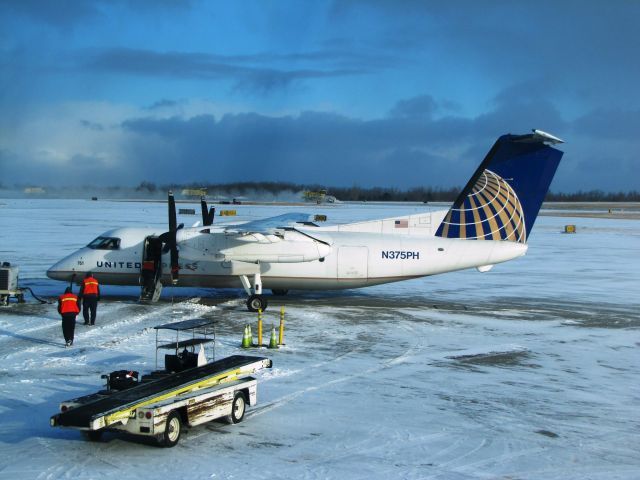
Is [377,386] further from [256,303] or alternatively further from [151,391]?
[256,303]

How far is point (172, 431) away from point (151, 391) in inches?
28.0

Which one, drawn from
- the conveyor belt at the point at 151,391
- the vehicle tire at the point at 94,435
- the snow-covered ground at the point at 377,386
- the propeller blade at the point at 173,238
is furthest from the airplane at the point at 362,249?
the vehicle tire at the point at 94,435

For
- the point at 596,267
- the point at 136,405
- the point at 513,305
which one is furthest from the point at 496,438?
the point at 596,267

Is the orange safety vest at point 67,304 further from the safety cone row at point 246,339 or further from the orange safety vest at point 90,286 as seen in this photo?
the safety cone row at point 246,339

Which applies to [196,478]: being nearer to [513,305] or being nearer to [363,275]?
[363,275]

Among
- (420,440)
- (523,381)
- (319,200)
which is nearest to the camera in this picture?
(420,440)

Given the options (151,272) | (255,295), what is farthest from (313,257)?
(151,272)

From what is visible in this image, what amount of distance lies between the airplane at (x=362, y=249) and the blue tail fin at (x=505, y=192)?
3cm

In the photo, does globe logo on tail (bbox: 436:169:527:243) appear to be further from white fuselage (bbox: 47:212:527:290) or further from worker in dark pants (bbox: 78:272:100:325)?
worker in dark pants (bbox: 78:272:100:325)

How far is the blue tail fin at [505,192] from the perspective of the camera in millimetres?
22844

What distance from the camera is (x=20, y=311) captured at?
21.1 m

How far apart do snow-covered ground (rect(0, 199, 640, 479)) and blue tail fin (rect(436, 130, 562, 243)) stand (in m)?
2.68

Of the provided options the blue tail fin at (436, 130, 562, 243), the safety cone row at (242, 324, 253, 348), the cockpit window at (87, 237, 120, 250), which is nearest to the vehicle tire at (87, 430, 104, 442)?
the safety cone row at (242, 324, 253, 348)

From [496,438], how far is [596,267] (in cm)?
2759
